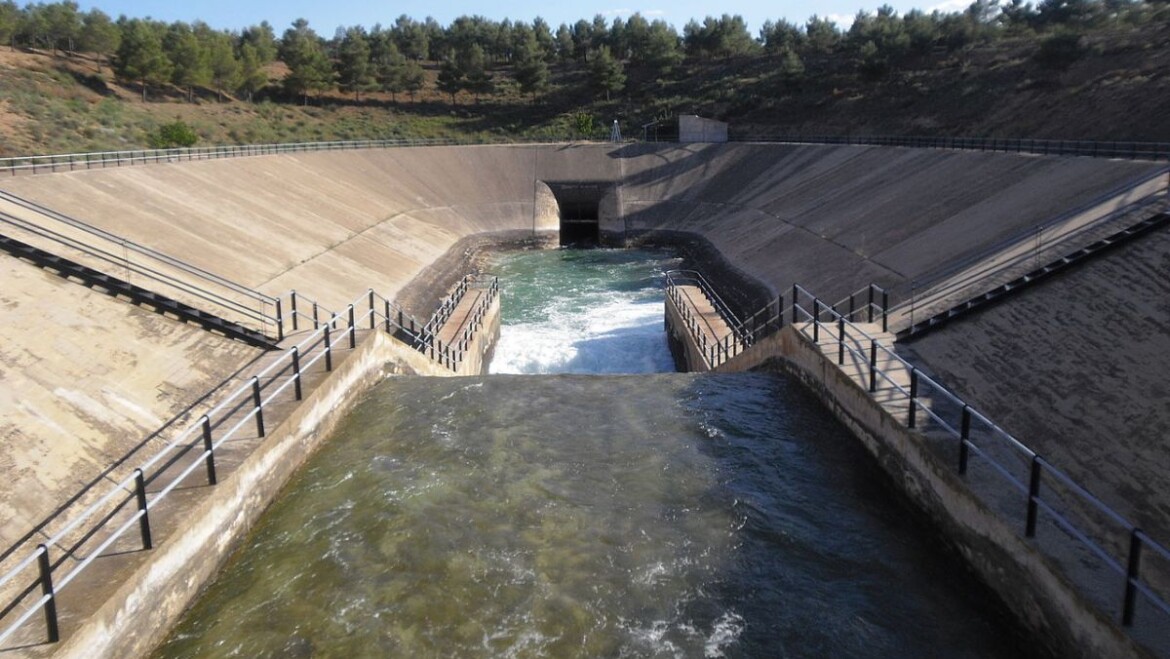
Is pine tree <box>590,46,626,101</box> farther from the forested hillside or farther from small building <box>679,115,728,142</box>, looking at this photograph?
small building <box>679,115,728,142</box>

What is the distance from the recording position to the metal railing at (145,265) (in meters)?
19.0

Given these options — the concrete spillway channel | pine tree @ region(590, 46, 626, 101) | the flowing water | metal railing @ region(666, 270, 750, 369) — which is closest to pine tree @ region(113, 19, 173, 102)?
the concrete spillway channel

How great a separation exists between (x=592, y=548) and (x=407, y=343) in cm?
1559

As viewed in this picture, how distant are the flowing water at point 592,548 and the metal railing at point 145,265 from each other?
8340 millimetres

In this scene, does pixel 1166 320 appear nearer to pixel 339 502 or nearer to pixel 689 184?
pixel 339 502

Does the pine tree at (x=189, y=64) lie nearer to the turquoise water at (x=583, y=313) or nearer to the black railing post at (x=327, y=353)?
the turquoise water at (x=583, y=313)

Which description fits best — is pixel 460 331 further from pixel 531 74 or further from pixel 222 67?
pixel 531 74

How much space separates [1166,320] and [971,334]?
301cm

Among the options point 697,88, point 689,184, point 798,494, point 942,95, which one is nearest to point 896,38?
point 942,95

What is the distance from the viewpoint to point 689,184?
56188 mm

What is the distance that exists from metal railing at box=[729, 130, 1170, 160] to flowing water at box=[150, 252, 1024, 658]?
2102cm

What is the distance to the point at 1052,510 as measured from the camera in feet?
23.3

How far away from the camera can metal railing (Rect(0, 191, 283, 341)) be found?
1900 cm

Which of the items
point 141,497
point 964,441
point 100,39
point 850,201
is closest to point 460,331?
point 141,497
